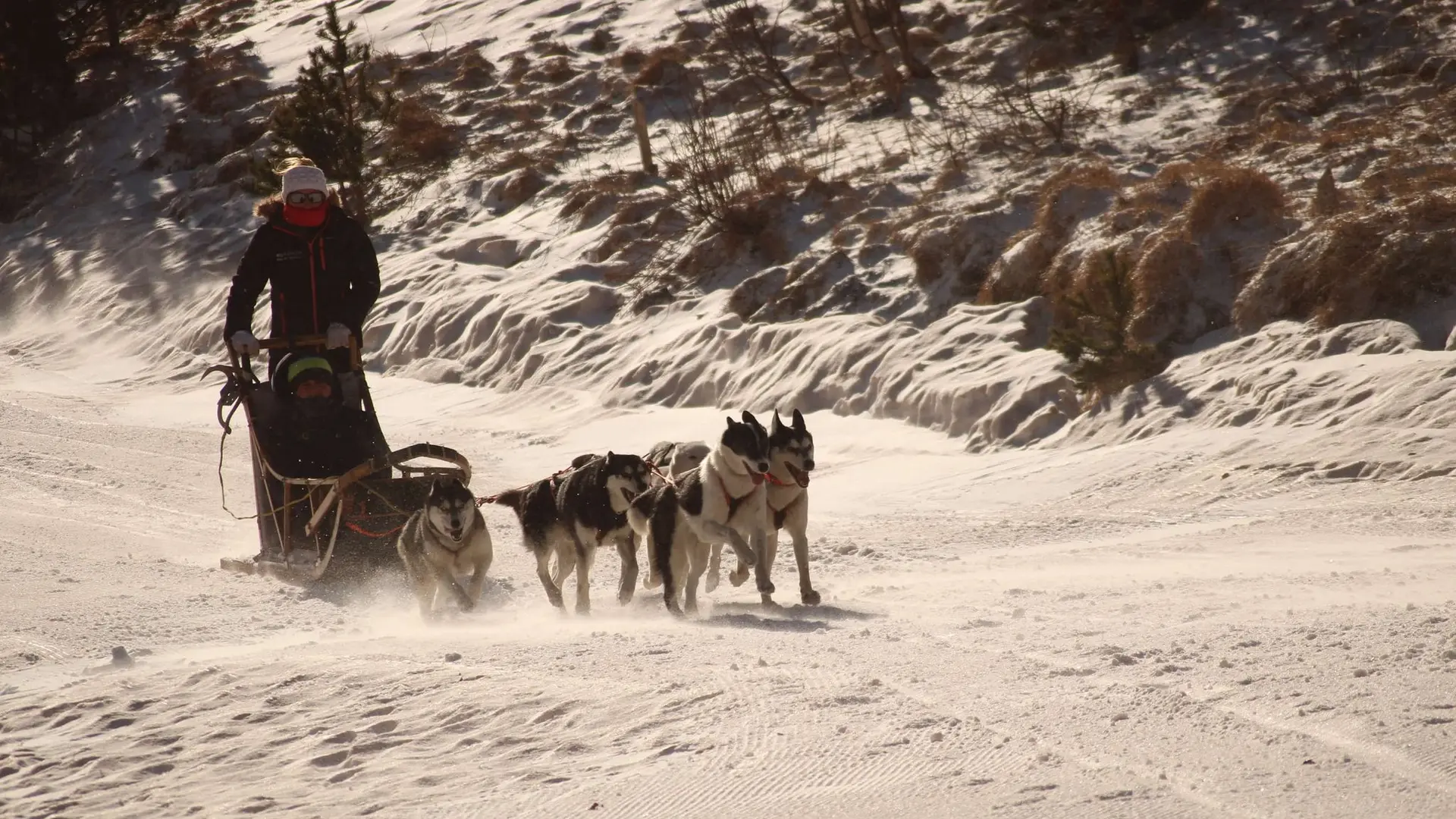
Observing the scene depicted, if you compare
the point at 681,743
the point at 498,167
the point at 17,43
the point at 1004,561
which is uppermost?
the point at 17,43

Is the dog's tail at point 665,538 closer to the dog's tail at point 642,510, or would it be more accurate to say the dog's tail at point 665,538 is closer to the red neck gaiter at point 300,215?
the dog's tail at point 642,510

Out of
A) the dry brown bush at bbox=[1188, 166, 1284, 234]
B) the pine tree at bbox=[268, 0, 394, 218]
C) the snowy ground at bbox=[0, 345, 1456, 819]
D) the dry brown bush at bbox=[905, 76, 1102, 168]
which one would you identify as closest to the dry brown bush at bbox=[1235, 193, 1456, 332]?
the dry brown bush at bbox=[1188, 166, 1284, 234]

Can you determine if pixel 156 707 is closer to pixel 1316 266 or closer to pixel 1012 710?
pixel 1012 710

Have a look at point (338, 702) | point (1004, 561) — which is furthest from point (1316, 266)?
point (338, 702)

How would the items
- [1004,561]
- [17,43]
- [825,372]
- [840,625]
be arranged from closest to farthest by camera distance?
[840,625]
[1004,561]
[825,372]
[17,43]

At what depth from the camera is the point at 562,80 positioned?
2527 centimetres

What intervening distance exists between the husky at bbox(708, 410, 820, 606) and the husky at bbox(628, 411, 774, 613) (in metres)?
0.11

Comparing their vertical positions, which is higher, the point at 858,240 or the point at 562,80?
the point at 562,80

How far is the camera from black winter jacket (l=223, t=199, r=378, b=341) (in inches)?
313

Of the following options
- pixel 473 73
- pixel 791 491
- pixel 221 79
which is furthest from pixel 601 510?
pixel 221 79

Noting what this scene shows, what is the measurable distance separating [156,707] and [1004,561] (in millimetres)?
4065

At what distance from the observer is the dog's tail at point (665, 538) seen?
6.73 meters

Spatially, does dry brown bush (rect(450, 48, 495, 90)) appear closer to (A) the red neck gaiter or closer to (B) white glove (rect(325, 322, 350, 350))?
(A) the red neck gaiter

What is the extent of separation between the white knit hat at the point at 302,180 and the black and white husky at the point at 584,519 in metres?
2.05
